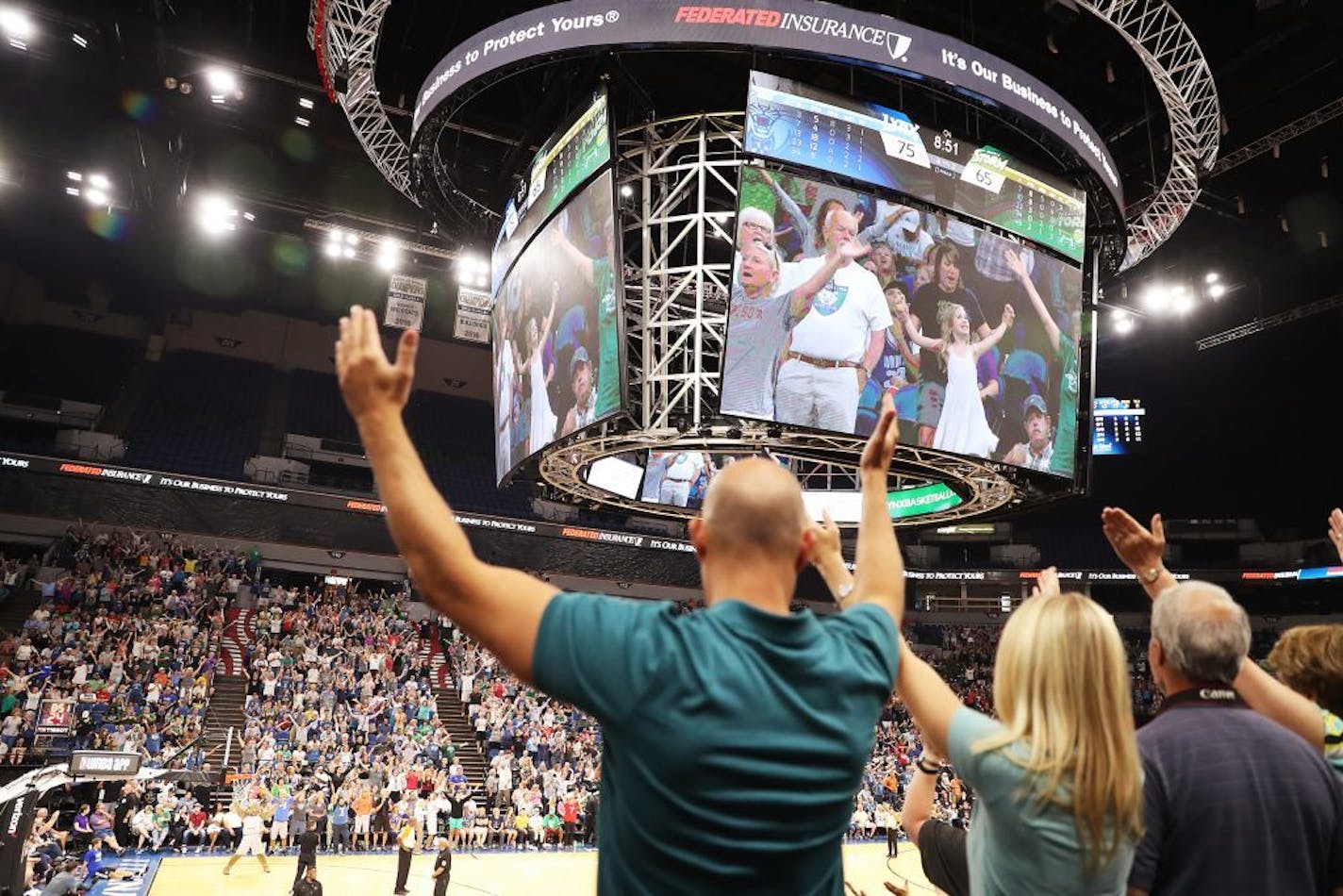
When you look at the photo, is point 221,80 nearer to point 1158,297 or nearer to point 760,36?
point 760,36

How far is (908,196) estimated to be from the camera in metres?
10.4

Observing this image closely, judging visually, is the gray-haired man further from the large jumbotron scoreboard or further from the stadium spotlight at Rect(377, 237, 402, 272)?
the stadium spotlight at Rect(377, 237, 402, 272)

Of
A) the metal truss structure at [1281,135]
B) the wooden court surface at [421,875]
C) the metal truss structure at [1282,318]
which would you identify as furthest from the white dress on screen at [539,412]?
the metal truss structure at [1282,318]

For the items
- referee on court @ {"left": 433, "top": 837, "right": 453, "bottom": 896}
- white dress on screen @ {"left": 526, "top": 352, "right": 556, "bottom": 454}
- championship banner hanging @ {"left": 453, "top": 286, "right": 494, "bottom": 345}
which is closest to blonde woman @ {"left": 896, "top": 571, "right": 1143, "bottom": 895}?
white dress on screen @ {"left": 526, "top": 352, "right": 556, "bottom": 454}

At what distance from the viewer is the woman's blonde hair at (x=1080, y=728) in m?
1.83

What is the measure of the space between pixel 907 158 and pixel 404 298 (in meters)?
13.0

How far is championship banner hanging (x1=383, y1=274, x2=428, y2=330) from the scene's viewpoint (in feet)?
65.1

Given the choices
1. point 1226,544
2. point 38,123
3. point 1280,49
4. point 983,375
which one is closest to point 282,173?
point 38,123

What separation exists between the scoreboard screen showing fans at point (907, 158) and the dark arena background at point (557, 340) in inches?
2.0

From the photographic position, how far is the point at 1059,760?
1816mm

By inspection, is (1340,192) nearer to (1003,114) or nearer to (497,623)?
(1003,114)

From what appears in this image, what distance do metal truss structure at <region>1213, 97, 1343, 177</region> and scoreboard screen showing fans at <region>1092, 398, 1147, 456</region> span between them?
1107cm

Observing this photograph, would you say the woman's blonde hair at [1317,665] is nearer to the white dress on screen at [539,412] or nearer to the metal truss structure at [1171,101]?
the white dress on screen at [539,412]

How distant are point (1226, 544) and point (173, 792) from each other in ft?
111
